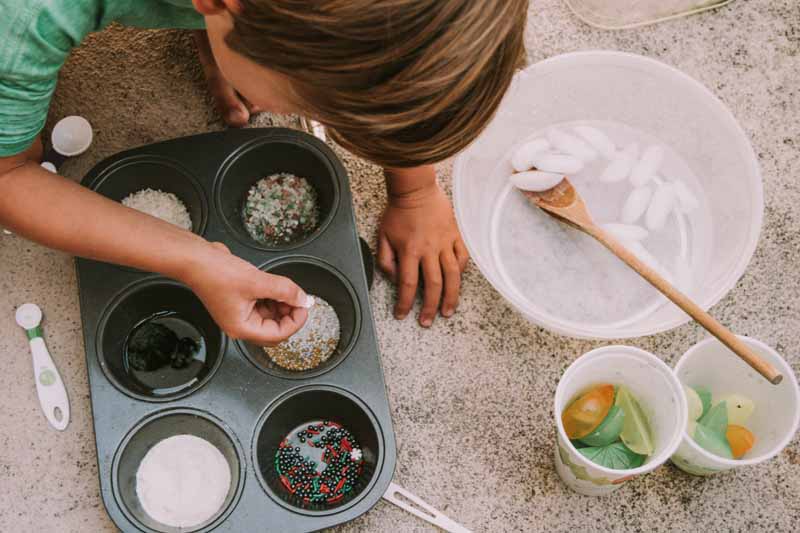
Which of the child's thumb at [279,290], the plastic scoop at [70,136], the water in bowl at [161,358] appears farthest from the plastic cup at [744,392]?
the plastic scoop at [70,136]

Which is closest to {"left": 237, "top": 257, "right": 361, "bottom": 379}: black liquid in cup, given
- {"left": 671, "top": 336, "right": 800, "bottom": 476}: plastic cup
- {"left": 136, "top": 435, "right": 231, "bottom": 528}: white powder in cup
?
{"left": 136, "top": 435, "right": 231, "bottom": 528}: white powder in cup

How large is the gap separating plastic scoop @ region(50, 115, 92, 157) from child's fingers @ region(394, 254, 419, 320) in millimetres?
402

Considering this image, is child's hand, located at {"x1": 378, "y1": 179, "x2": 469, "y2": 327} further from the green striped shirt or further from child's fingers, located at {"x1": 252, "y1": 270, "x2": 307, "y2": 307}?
the green striped shirt

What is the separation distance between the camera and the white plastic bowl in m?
0.73

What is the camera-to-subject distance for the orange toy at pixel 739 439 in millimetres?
715

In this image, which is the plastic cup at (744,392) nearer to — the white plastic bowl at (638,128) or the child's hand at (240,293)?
the white plastic bowl at (638,128)

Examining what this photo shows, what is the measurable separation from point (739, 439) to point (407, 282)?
0.37 m

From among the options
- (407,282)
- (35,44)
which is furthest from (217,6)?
(407,282)

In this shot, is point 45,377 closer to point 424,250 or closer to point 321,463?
point 321,463

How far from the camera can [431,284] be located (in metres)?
0.82

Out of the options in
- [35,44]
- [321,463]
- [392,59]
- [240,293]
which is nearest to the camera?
[392,59]

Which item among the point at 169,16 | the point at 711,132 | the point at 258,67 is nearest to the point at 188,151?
the point at 169,16

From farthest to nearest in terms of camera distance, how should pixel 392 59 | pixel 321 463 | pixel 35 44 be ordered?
pixel 321 463
pixel 35 44
pixel 392 59

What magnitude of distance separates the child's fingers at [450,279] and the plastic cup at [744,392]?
0.80ft
